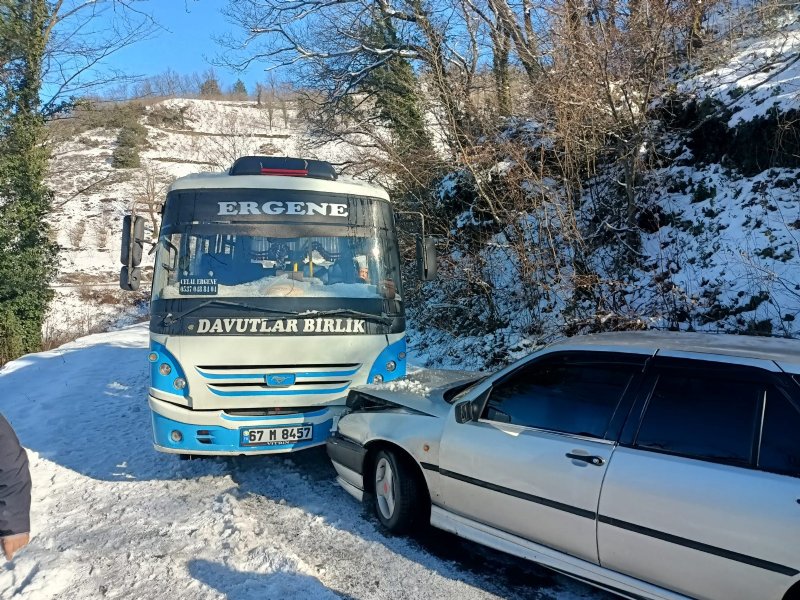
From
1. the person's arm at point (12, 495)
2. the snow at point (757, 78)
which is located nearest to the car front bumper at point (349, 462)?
the person's arm at point (12, 495)

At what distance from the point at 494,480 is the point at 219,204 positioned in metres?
3.65

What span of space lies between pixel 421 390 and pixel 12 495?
9.47ft

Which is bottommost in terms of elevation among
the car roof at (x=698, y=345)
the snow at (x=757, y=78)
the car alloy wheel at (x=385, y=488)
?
the car alloy wheel at (x=385, y=488)

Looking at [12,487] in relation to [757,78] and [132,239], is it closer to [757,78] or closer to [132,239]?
[132,239]

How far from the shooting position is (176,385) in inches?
198

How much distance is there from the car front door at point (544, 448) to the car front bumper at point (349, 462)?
86 cm

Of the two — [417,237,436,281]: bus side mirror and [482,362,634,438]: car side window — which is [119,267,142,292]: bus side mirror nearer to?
[417,237,436,281]: bus side mirror

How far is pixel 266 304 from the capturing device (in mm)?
5297

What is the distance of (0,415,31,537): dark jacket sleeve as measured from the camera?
2676 millimetres

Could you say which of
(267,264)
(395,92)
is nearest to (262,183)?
(267,264)

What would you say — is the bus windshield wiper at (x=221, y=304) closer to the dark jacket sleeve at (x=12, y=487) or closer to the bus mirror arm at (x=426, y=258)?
the bus mirror arm at (x=426, y=258)

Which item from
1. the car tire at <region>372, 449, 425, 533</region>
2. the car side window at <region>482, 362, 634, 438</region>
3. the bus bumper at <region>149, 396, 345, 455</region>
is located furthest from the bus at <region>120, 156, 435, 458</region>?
the car side window at <region>482, 362, 634, 438</region>

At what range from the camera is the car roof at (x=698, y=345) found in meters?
2.99

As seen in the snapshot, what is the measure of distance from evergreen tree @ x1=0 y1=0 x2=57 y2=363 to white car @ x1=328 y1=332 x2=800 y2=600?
15694 millimetres
